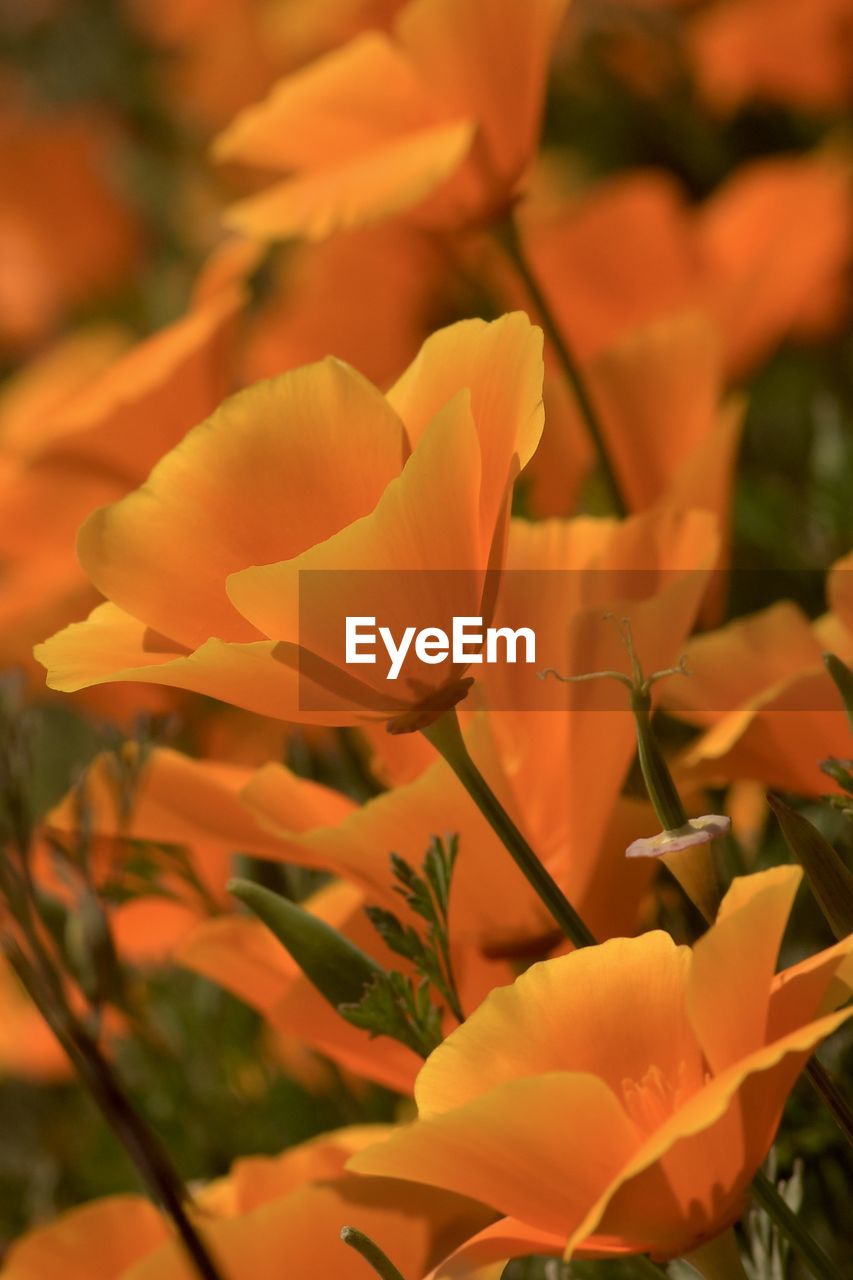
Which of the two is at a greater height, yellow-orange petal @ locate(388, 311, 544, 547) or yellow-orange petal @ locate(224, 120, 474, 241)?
yellow-orange petal @ locate(224, 120, 474, 241)

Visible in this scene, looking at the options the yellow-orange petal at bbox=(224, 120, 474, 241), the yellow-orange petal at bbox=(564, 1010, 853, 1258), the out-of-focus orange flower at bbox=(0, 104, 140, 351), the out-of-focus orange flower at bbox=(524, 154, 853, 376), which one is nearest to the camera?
the yellow-orange petal at bbox=(564, 1010, 853, 1258)

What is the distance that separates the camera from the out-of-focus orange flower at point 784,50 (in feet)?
2.86

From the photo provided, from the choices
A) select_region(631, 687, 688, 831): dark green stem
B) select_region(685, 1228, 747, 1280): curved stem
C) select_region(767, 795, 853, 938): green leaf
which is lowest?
select_region(685, 1228, 747, 1280): curved stem

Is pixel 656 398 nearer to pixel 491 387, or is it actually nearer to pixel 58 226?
pixel 491 387

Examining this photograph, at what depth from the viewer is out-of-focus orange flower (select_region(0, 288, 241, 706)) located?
1.81ft

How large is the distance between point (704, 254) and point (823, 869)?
24.0 inches

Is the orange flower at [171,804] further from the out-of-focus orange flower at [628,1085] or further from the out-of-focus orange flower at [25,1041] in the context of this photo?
the out-of-focus orange flower at [25,1041]

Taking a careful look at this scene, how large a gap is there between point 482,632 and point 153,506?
0.24 ft

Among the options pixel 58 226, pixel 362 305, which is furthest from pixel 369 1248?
pixel 58 226

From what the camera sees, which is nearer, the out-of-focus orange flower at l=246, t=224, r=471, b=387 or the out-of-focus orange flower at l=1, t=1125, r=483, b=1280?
the out-of-focus orange flower at l=1, t=1125, r=483, b=1280

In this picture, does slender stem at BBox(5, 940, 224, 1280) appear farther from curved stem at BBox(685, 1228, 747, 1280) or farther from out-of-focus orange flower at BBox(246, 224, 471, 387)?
out-of-focus orange flower at BBox(246, 224, 471, 387)

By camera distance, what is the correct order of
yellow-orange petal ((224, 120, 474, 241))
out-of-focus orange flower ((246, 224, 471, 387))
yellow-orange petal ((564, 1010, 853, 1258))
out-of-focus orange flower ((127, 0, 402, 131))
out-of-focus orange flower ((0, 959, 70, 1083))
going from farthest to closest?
1. out-of-focus orange flower ((127, 0, 402, 131))
2. out-of-focus orange flower ((246, 224, 471, 387))
3. out-of-focus orange flower ((0, 959, 70, 1083))
4. yellow-orange petal ((224, 120, 474, 241))
5. yellow-orange petal ((564, 1010, 853, 1258))

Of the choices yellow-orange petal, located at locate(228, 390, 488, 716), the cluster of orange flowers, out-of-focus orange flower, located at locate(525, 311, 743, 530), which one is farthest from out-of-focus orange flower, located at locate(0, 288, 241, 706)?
yellow-orange petal, located at locate(228, 390, 488, 716)

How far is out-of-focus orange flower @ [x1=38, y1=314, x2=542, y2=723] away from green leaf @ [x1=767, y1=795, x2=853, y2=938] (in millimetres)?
71
